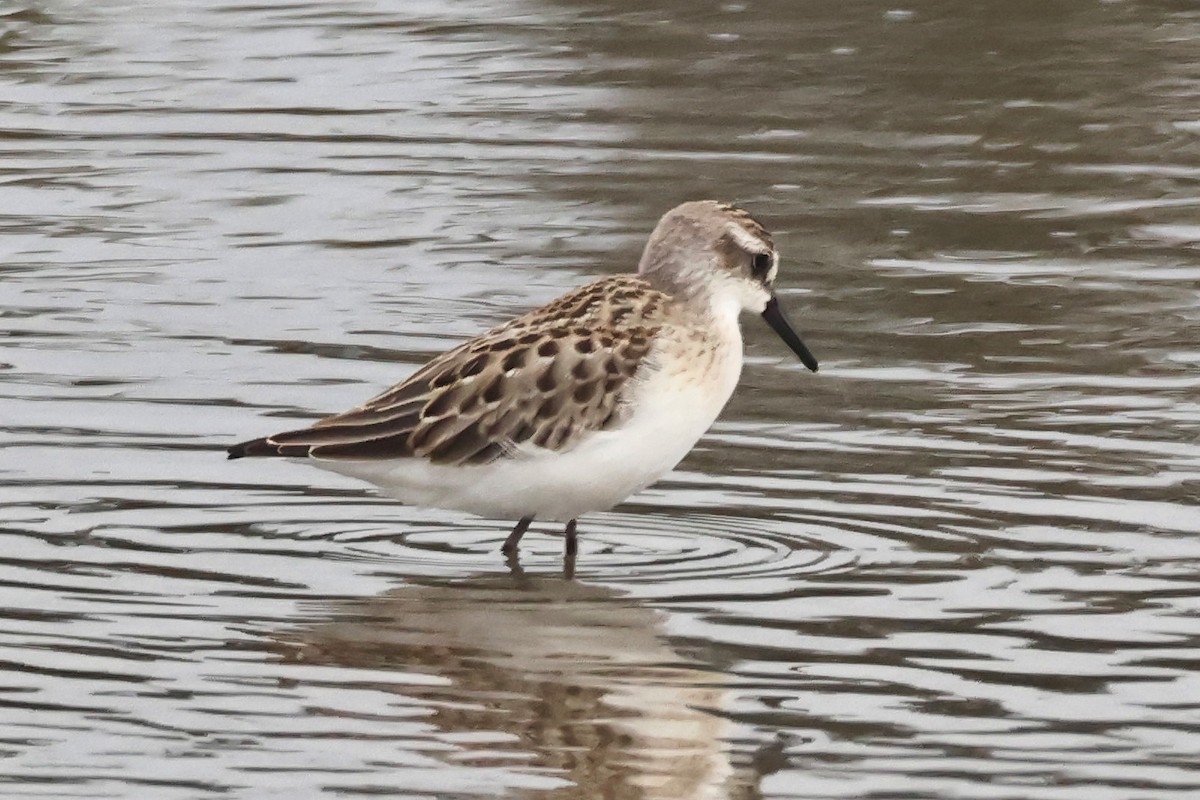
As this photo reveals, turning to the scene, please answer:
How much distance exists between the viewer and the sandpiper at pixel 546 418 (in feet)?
30.9

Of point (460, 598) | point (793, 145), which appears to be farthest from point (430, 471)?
point (793, 145)

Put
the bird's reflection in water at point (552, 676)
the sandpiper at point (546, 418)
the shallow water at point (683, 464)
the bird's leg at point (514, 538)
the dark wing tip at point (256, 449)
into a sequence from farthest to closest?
the bird's leg at point (514, 538), the sandpiper at point (546, 418), the dark wing tip at point (256, 449), the shallow water at point (683, 464), the bird's reflection in water at point (552, 676)

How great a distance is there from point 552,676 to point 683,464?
267 centimetres

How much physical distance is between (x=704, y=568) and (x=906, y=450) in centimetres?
170

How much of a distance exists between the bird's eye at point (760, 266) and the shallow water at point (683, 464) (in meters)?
0.87

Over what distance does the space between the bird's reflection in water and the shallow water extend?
2 cm

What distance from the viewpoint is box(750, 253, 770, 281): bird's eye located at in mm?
10164

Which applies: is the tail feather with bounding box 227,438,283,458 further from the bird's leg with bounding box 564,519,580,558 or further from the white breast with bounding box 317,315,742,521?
the bird's leg with bounding box 564,519,580,558

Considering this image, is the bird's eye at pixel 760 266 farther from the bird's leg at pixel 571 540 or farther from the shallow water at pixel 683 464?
the bird's leg at pixel 571 540

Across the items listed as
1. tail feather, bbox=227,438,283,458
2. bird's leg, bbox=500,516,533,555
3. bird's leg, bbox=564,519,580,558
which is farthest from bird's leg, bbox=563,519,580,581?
tail feather, bbox=227,438,283,458

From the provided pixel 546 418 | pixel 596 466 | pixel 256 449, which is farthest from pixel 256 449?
pixel 596 466

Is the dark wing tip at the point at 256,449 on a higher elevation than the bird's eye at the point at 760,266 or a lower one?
lower

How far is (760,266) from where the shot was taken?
1021cm

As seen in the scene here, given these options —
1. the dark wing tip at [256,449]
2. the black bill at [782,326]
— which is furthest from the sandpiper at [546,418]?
the black bill at [782,326]
